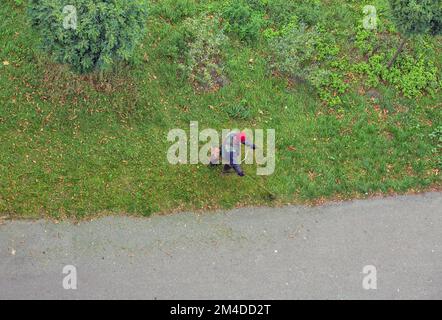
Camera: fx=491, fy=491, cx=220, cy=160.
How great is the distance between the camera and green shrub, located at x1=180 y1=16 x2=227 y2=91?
40.0 ft

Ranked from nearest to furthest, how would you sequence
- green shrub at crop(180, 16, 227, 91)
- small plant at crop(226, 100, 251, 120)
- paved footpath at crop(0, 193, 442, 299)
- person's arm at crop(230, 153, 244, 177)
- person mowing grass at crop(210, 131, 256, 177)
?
paved footpath at crop(0, 193, 442, 299)
person mowing grass at crop(210, 131, 256, 177)
person's arm at crop(230, 153, 244, 177)
small plant at crop(226, 100, 251, 120)
green shrub at crop(180, 16, 227, 91)

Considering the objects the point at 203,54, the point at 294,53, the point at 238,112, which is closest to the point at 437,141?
the point at 294,53

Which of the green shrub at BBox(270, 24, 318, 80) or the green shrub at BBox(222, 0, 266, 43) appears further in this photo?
the green shrub at BBox(222, 0, 266, 43)

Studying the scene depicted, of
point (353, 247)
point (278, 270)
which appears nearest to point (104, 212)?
point (278, 270)

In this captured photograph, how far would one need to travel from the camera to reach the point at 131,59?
39.4 ft

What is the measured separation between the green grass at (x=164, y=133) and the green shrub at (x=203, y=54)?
277 millimetres

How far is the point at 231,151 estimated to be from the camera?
1020 centimetres

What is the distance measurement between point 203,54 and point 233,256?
540 cm

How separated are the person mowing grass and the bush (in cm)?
277

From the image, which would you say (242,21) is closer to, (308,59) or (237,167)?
(308,59)

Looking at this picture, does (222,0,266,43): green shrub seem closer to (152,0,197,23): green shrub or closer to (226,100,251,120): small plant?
(152,0,197,23): green shrub

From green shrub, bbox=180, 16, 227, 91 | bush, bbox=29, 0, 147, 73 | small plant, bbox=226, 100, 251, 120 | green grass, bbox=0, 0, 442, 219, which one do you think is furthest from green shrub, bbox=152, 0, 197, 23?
small plant, bbox=226, 100, 251, 120

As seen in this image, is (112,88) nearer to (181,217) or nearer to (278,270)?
(181,217)

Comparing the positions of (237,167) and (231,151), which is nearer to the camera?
(231,151)
